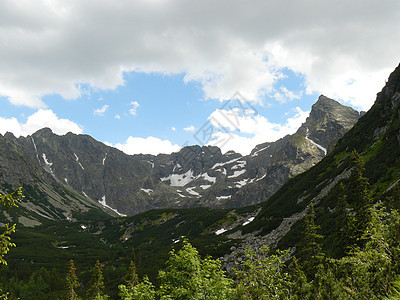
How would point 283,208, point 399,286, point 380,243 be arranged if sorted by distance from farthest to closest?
point 283,208 → point 380,243 → point 399,286

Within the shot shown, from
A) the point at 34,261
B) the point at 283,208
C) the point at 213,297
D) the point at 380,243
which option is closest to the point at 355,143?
the point at 283,208

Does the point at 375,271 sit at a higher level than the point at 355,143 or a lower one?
lower

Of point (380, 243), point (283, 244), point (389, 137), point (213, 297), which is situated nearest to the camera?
point (213, 297)

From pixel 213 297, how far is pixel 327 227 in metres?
41.7

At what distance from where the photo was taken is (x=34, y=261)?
13950 centimetres

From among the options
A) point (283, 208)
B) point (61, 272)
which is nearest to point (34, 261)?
point (61, 272)

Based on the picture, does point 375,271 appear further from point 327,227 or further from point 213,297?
point 327,227

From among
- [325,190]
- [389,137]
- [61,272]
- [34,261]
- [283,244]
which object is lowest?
[283,244]

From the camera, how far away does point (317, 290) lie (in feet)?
33.2

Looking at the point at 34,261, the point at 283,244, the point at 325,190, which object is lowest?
A: the point at 283,244

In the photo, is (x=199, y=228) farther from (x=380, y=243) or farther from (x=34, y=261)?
(x=380, y=243)

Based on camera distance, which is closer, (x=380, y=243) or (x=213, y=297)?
(x=213, y=297)

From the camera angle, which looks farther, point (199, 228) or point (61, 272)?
point (199, 228)

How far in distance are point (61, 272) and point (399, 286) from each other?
14851cm
